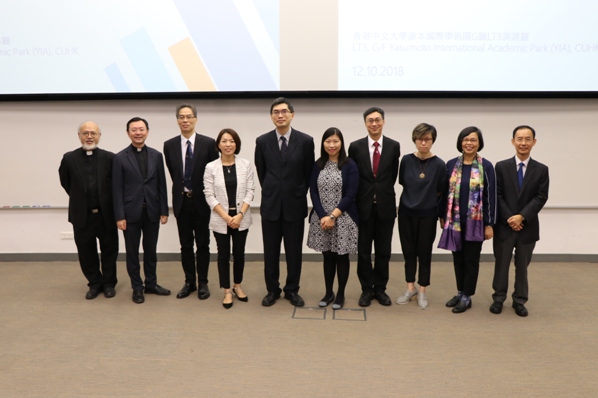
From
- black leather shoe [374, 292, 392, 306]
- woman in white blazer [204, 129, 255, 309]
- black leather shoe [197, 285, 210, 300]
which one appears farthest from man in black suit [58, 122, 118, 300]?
black leather shoe [374, 292, 392, 306]

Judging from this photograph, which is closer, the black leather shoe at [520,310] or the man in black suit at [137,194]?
the black leather shoe at [520,310]

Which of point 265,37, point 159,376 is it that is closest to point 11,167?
point 265,37

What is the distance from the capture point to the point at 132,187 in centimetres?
367

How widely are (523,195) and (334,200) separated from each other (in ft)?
4.51

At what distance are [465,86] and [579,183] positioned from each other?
5.32 feet

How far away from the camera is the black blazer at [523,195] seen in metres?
3.33

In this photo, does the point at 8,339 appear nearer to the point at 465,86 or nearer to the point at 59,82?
the point at 59,82

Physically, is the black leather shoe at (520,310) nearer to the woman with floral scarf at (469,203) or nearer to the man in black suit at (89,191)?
the woman with floral scarf at (469,203)

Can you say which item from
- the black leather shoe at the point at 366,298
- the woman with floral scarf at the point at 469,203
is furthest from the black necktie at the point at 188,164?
the woman with floral scarf at the point at 469,203

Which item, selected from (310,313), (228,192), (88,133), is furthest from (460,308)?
(88,133)

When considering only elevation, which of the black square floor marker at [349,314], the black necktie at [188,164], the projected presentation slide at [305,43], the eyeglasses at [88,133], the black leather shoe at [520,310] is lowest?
the black square floor marker at [349,314]

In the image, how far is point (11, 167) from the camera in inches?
191

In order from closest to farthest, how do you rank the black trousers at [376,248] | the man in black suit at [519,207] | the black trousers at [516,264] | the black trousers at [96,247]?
the man in black suit at [519,207]
the black trousers at [516,264]
the black trousers at [376,248]
the black trousers at [96,247]

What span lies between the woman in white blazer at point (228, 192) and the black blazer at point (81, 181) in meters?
0.87
